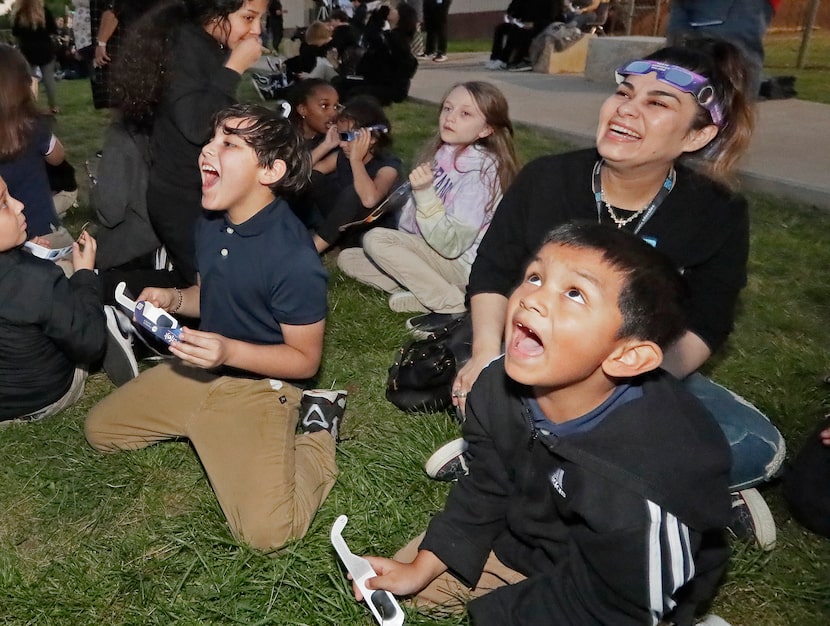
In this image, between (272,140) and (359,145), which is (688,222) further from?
(359,145)

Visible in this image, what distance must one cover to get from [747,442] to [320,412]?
1.45 meters

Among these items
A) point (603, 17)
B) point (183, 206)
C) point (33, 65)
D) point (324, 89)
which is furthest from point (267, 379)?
point (603, 17)

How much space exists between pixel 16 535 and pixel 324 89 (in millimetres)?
3429

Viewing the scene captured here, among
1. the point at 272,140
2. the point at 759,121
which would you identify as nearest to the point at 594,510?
the point at 272,140

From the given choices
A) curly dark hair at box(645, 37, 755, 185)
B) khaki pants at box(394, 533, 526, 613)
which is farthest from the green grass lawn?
curly dark hair at box(645, 37, 755, 185)

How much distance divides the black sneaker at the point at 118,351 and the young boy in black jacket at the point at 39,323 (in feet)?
0.59

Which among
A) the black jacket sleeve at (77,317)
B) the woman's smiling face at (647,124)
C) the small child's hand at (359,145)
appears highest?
the woman's smiling face at (647,124)

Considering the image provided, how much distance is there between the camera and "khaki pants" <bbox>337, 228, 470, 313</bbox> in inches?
154

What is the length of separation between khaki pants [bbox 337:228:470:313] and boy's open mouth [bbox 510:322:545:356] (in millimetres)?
2162

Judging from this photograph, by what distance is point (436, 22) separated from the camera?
14.6 meters

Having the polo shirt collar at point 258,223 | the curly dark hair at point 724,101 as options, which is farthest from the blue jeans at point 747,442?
the polo shirt collar at point 258,223

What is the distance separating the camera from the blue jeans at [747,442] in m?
2.44

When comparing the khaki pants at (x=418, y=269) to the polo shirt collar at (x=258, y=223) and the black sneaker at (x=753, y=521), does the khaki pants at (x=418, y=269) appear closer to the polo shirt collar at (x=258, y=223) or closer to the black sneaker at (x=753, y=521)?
the polo shirt collar at (x=258, y=223)

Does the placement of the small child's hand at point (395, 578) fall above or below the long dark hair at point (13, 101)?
below
